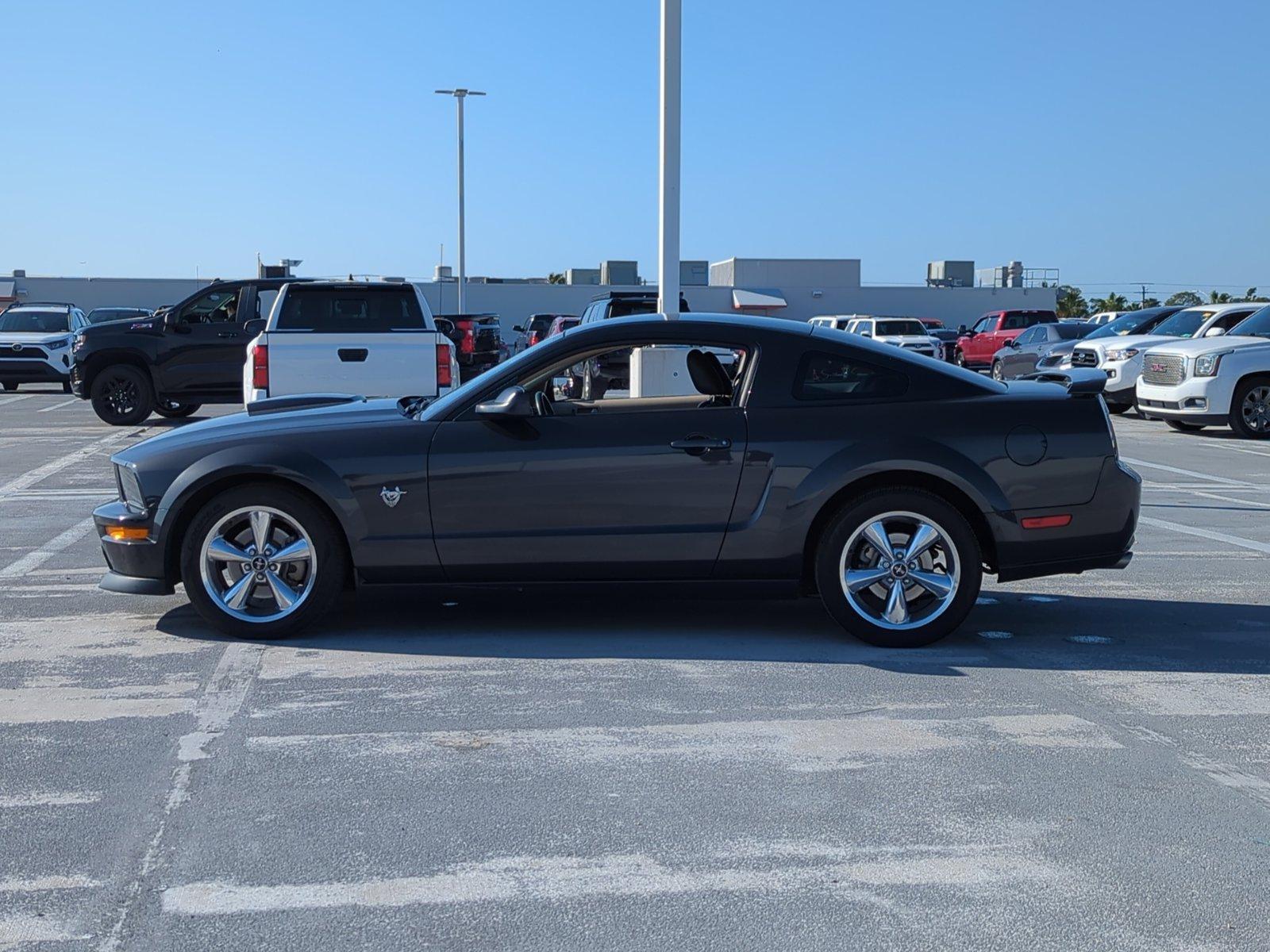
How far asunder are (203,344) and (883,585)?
14.5 m

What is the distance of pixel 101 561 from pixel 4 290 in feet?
177

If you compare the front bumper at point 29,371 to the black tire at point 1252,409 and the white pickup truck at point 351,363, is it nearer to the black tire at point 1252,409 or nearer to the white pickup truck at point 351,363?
the white pickup truck at point 351,363

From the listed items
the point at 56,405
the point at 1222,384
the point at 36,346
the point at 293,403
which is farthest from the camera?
the point at 36,346

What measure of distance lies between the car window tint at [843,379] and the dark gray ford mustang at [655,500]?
0.01 meters

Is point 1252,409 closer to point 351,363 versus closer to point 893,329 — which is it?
point 351,363

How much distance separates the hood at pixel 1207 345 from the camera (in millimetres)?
18297

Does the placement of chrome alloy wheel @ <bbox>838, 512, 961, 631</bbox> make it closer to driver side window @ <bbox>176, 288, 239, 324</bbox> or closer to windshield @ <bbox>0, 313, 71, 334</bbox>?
driver side window @ <bbox>176, 288, 239, 324</bbox>

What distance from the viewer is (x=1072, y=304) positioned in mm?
76938

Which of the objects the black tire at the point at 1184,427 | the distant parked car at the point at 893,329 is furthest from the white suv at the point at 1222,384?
the distant parked car at the point at 893,329

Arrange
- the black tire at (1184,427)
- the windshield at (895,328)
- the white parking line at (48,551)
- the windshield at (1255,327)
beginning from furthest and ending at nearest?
1. the windshield at (895,328)
2. the black tire at (1184,427)
3. the windshield at (1255,327)
4. the white parking line at (48,551)

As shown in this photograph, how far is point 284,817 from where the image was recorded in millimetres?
4281

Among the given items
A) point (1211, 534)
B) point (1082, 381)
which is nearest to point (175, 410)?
point (1211, 534)

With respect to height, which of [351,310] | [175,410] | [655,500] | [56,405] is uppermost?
[351,310]

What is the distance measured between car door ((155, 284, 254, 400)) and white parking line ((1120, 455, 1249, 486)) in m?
11.4
